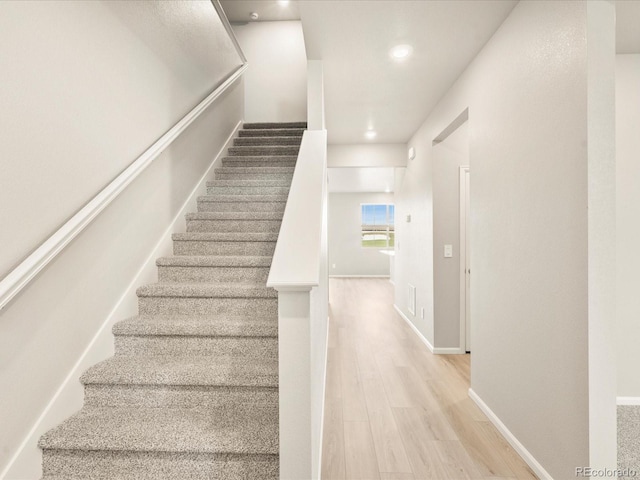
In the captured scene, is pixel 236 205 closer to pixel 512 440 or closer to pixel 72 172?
pixel 72 172

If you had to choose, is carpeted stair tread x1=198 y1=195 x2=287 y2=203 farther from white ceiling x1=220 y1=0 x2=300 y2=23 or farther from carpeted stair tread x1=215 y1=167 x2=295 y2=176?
white ceiling x1=220 y1=0 x2=300 y2=23

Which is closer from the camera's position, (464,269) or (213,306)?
(213,306)

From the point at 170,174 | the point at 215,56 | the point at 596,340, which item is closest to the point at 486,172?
the point at 596,340

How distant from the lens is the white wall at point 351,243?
9.62 meters

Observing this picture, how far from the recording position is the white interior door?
347 centimetres

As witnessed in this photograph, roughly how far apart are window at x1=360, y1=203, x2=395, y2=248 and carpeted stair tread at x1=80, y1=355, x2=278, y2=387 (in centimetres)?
824

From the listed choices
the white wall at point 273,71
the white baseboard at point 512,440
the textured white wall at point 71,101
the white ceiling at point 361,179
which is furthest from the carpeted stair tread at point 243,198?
the white ceiling at point 361,179

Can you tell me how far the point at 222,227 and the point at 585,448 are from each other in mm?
2486

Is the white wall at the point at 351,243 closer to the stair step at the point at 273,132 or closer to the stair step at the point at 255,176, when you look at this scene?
the stair step at the point at 273,132

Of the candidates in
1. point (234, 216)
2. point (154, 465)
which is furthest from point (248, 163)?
point (154, 465)

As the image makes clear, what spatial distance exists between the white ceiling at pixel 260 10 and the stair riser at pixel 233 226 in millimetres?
3690

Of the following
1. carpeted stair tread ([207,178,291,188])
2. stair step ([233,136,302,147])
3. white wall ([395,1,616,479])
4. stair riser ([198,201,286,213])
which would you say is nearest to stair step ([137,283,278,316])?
stair riser ([198,201,286,213])

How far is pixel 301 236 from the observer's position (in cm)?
128

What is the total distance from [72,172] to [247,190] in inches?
61.0
